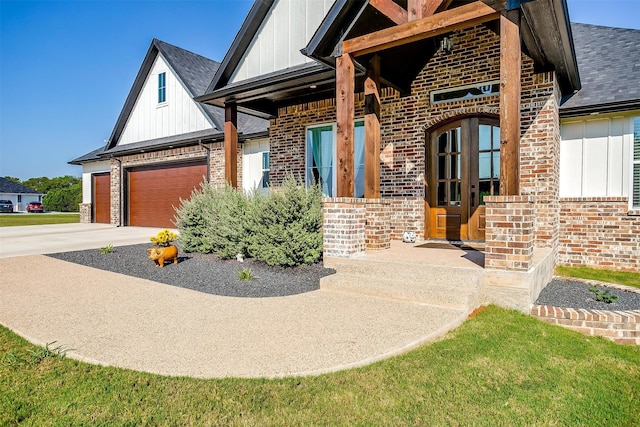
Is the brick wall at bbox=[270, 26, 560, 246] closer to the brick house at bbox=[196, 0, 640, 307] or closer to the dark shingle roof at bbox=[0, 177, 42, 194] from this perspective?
the brick house at bbox=[196, 0, 640, 307]

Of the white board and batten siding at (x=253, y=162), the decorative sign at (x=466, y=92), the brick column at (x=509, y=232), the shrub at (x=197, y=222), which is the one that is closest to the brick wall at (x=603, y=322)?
the brick column at (x=509, y=232)

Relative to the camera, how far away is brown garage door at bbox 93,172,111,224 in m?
17.4

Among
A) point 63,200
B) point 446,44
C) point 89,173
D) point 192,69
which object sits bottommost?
point 63,200

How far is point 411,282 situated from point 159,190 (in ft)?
41.3

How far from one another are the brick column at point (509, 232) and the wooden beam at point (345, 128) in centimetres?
213

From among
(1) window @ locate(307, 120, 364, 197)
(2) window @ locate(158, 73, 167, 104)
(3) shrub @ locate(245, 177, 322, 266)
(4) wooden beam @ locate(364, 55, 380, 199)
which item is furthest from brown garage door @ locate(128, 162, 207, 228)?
(4) wooden beam @ locate(364, 55, 380, 199)

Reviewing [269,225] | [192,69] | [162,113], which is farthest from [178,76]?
[269,225]

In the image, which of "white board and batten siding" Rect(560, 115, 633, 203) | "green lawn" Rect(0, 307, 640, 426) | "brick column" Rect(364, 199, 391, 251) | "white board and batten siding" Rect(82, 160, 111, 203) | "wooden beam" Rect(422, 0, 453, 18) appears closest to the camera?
"green lawn" Rect(0, 307, 640, 426)

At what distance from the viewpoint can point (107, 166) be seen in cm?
1738

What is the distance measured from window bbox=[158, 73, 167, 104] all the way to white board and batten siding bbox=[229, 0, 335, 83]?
23.4 feet

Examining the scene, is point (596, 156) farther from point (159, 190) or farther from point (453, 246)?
point (159, 190)

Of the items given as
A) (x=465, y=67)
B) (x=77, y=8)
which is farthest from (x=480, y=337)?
(x=77, y=8)

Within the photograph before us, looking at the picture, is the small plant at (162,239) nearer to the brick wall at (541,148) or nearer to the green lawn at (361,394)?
the green lawn at (361,394)

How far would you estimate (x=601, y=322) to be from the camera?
13.8 ft
